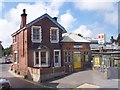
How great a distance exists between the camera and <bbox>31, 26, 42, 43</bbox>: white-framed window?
103ft

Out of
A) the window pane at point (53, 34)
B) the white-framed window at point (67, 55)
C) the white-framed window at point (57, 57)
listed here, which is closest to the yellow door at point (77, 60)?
the white-framed window at point (67, 55)

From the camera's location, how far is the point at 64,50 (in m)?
33.0

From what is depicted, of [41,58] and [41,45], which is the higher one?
[41,45]

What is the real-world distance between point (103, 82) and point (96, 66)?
8.12 metres

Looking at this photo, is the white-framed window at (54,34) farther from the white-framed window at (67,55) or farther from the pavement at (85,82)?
the pavement at (85,82)

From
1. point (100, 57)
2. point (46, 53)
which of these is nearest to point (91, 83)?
point (100, 57)

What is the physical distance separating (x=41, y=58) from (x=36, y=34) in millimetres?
3114

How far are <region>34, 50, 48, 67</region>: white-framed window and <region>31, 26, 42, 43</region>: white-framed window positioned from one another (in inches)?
60.2

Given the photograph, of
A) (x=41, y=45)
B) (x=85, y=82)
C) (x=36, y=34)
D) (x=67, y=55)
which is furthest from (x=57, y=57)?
(x=85, y=82)

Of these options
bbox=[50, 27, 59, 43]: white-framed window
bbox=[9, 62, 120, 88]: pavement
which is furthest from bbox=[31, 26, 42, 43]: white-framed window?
bbox=[9, 62, 120, 88]: pavement

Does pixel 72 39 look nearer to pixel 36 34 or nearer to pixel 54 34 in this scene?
pixel 54 34

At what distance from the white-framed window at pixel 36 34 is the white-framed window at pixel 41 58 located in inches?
60.2

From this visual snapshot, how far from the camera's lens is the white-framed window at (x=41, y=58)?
3116 centimetres

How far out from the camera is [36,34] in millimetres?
31578
